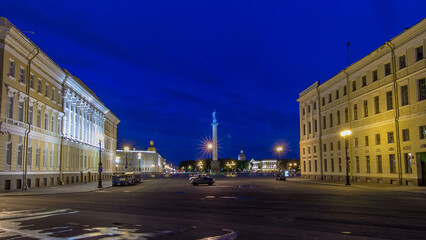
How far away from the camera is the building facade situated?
37.2 metres

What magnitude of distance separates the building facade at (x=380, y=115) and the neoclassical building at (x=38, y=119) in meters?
32.0

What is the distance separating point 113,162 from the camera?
318 ft

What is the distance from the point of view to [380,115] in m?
44.3

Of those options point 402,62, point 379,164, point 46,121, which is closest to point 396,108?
point 402,62

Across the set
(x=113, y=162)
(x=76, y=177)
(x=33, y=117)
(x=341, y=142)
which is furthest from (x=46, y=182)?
(x=113, y=162)

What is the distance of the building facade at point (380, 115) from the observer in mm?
37188

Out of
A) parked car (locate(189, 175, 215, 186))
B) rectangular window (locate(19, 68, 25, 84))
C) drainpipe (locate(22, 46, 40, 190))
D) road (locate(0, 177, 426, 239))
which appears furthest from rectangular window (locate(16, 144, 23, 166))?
road (locate(0, 177, 426, 239))

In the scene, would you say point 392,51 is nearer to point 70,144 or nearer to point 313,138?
point 313,138

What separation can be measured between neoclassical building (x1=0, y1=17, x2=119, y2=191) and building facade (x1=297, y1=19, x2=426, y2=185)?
1258 inches

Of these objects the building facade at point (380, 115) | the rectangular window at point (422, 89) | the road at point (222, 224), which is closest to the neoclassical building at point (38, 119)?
the road at point (222, 224)

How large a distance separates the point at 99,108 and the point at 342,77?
45.5 metres

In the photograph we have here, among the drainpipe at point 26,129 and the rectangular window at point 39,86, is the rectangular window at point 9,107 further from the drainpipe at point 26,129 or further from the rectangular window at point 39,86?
the rectangular window at point 39,86

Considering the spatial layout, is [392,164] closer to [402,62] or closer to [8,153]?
[402,62]

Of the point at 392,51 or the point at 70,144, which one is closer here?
the point at 392,51
